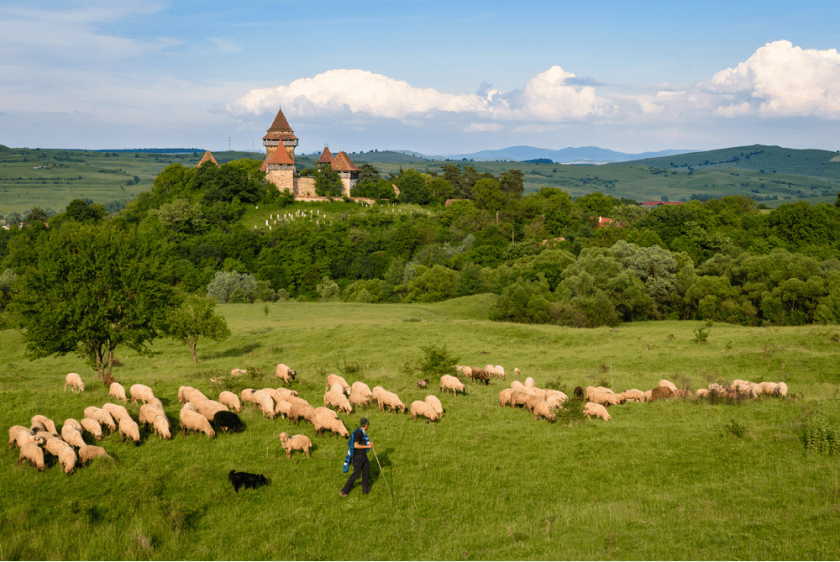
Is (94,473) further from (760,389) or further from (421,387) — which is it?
(760,389)

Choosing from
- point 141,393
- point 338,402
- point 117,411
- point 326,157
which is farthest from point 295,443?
point 326,157

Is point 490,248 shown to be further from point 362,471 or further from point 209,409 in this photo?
point 362,471

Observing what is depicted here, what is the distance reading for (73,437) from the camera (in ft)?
49.1

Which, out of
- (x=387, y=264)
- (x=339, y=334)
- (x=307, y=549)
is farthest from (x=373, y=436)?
(x=387, y=264)

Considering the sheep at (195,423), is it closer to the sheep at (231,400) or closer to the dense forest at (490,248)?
the sheep at (231,400)

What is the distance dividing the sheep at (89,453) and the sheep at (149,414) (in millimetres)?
2268

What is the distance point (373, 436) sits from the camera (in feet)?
57.8

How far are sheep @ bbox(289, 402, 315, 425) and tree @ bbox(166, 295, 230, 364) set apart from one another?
19810 mm

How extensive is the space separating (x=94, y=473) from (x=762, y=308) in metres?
62.3

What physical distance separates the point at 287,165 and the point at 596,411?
11293 cm

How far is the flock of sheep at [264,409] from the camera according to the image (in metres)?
14.7

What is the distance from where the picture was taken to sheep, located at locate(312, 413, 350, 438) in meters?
17.2

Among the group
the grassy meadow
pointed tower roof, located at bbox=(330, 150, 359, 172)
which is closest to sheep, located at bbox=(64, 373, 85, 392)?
the grassy meadow

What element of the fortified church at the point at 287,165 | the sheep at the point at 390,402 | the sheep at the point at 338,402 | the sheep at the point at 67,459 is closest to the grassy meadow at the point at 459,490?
the sheep at the point at 67,459
